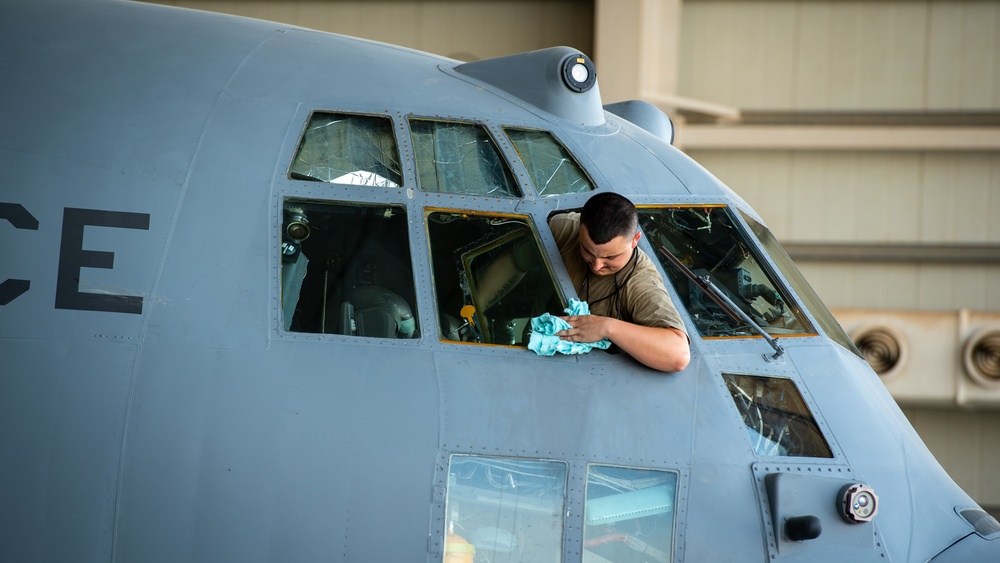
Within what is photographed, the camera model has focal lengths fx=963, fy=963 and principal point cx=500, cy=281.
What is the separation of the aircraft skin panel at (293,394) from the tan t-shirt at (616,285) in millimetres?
88

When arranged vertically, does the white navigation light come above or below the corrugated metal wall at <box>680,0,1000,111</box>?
below

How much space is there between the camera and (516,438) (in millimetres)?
4113

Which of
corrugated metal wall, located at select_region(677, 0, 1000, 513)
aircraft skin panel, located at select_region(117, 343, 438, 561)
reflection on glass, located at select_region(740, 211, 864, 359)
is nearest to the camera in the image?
aircraft skin panel, located at select_region(117, 343, 438, 561)

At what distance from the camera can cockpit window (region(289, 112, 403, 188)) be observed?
14.6ft

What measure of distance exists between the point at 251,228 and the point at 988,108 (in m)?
13.5

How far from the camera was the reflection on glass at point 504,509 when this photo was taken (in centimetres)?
404

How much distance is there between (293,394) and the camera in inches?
160

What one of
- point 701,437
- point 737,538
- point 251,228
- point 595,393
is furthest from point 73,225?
point 737,538

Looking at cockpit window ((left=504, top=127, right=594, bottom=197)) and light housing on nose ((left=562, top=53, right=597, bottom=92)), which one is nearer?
cockpit window ((left=504, top=127, right=594, bottom=197))

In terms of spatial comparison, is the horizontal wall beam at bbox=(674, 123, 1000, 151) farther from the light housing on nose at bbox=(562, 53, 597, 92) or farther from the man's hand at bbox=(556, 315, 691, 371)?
the man's hand at bbox=(556, 315, 691, 371)

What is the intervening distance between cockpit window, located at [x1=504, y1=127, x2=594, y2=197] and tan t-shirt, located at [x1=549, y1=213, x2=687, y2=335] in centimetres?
22

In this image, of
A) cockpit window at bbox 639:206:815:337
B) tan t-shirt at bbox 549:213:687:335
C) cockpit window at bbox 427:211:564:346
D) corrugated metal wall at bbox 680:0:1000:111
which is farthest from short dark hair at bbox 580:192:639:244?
corrugated metal wall at bbox 680:0:1000:111

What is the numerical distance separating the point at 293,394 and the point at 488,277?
1.02 m

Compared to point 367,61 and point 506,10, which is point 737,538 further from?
point 506,10
